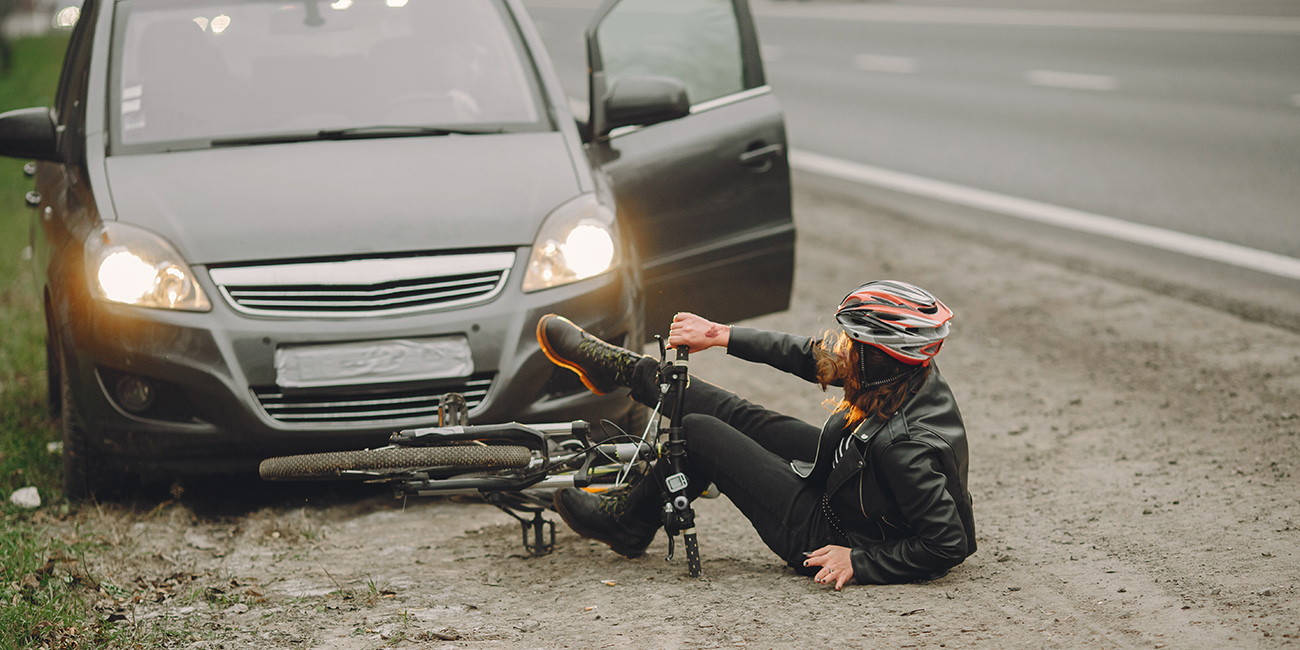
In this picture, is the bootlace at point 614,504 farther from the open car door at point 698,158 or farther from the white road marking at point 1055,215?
the white road marking at point 1055,215

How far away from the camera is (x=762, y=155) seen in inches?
222

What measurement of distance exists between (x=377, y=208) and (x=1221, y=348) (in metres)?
4.08

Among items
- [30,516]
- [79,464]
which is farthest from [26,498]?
[79,464]

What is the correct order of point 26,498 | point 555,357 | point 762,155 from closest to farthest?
point 555,357
point 26,498
point 762,155

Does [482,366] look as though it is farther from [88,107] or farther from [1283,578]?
[1283,578]

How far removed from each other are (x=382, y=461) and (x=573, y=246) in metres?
1.11

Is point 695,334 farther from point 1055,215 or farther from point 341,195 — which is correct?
point 1055,215

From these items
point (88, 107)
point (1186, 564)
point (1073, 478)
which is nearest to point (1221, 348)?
point (1073, 478)

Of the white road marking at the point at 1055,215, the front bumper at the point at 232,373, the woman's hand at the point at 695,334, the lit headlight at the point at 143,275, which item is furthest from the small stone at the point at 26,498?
the white road marking at the point at 1055,215

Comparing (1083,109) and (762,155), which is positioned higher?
(762,155)

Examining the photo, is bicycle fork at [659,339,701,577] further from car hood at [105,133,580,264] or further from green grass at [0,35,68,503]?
green grass at [0,35,68,503]

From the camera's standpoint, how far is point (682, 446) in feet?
12.7

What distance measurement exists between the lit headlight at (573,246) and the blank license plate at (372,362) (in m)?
0.35

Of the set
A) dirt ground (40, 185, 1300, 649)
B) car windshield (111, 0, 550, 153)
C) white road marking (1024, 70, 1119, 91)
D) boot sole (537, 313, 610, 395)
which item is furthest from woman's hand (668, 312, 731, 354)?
white road marking (1024, 70, 1119, 91)
